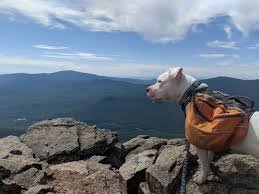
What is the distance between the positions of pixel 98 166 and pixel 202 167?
490 cm

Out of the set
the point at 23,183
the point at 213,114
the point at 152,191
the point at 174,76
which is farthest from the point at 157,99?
the point at 23,183

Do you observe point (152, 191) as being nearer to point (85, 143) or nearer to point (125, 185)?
point (125, 185)

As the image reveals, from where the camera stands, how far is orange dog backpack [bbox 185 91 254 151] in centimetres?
743

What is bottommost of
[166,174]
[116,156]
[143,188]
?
[116,156]

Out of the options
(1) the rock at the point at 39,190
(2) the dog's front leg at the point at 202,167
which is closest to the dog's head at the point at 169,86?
(2) the dog's front leg at the point at 202,167

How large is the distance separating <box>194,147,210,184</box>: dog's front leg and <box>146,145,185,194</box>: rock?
1.76 feet

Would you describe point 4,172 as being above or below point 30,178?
above

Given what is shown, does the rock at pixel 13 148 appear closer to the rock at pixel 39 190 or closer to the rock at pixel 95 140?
the rock at pixel 95 140

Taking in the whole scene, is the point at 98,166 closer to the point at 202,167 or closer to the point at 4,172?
the point at 4,172

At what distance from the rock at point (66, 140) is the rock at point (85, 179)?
1617mm

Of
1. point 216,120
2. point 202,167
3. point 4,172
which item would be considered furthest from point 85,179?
point 216,120

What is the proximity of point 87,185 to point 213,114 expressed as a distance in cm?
448

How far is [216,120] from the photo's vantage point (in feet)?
24.7

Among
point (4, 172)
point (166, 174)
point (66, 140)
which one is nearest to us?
point (166, 174)
